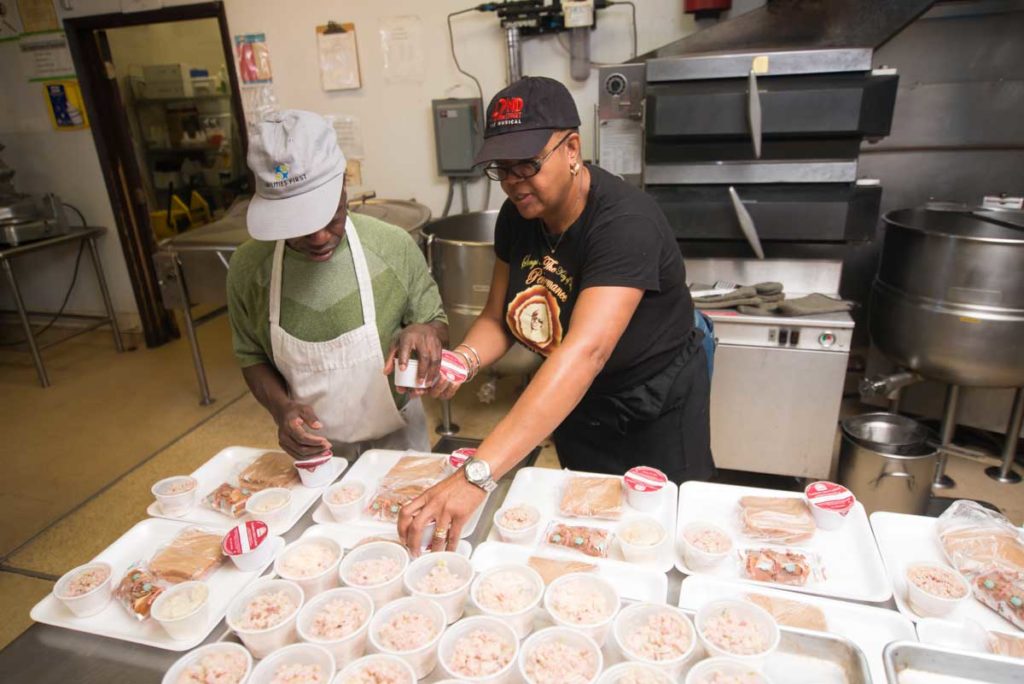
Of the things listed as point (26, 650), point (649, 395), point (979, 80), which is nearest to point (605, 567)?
point (649, 395)

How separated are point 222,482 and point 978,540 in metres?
1.55

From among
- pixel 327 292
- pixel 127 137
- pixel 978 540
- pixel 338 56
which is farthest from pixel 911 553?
pixel 127 137

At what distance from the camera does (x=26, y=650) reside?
1.01 metres

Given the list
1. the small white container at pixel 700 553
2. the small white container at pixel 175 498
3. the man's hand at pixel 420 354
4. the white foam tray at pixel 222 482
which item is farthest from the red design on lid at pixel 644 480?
the small white container at pixel 175 498

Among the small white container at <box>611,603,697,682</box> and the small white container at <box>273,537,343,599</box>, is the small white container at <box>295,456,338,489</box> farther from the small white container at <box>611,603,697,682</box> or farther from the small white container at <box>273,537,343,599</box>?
the small white container at <box>611,603,697,682</box>

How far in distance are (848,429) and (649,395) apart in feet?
4.42

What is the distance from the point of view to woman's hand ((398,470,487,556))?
1027 millimetres

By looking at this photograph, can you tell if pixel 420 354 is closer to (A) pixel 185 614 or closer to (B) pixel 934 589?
(A) pixel 185 614

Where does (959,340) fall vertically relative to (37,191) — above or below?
below

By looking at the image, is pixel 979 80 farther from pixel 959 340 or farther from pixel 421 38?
pixel 421 38

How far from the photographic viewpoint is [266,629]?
95 cm

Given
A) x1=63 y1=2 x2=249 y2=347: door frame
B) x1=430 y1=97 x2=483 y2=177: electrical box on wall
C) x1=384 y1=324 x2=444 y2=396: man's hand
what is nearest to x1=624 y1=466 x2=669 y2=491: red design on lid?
x1=384 y1=324 x2=444 y2=396: man's hand

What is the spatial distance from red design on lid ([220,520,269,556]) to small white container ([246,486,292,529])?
0.08 metres

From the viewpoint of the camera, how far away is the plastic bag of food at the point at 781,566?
105 cm
